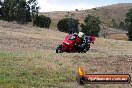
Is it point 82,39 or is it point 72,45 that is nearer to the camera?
point 72,45

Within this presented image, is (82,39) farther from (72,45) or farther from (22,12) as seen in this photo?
(22,12)

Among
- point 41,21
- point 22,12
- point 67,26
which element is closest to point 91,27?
point 67,26

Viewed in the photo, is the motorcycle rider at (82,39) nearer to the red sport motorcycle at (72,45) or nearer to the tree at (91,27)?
the red sport motorcycle at (72,45)

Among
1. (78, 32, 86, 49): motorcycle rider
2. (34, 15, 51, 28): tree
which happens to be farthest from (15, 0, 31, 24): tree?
(78, 32, 86, 49): motorcycle rider

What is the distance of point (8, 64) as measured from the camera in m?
16.4

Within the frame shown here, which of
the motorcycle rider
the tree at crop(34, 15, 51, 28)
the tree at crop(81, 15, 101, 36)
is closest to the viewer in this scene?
the motorcycle rider

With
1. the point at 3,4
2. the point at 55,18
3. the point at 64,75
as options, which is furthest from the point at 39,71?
the point at 55,18

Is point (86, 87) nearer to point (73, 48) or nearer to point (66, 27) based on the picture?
point (73, 48)

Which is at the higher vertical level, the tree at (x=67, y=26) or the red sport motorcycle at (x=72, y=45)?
the red sport motorcycle at (x=72, y=45)

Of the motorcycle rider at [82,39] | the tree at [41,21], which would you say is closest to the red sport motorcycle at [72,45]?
the motorcycle rider at [82,39]

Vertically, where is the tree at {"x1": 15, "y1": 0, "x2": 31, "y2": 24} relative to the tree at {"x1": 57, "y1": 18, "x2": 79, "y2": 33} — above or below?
above

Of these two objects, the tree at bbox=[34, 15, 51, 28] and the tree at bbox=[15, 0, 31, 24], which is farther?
the tree at bbox=[34, 15, 51, 28]

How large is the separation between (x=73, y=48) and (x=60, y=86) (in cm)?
1856

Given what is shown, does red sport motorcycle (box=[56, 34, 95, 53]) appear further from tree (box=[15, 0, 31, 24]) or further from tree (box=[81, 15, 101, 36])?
tree (box=[81, 15, 101, 36])
